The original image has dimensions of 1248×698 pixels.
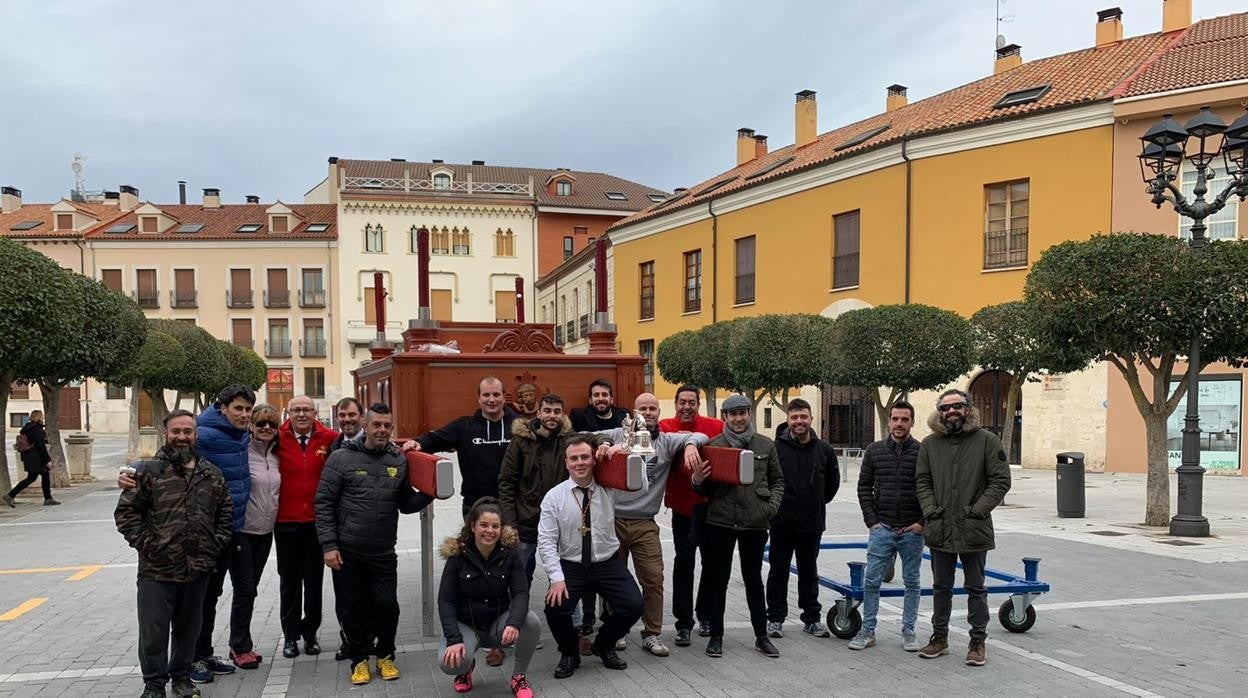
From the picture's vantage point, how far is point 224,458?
541 cm

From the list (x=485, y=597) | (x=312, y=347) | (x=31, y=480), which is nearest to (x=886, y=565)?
(x=485, y=597)

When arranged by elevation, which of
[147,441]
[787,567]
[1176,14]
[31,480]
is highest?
[1176,14]

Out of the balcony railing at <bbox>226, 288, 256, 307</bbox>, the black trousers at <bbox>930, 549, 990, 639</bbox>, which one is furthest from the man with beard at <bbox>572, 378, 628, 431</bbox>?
the balcony railing at <bbox>226, 288, 256, 307</bbox>

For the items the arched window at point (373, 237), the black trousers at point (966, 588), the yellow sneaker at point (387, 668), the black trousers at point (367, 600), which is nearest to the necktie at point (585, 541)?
the black trousers at point (367, 600)

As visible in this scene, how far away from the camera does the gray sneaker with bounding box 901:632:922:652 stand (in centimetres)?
598

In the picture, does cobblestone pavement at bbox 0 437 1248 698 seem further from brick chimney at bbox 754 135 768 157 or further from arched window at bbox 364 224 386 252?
arched window at bbox 364 224 386 252

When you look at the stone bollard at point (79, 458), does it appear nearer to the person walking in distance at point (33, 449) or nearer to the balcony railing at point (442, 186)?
the person walking in distance at point (33, 449)

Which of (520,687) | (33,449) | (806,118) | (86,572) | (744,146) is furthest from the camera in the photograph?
(744,146)

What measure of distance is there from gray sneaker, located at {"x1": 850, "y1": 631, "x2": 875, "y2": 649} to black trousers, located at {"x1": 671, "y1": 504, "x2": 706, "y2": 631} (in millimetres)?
1056

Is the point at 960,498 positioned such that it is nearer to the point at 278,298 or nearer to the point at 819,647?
the point at 819,647

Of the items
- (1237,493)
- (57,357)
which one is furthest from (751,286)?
(57,357)

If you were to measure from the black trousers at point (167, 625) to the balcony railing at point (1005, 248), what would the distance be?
22.1 m

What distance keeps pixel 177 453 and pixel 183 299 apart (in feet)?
164

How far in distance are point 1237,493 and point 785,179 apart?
16.7 m
